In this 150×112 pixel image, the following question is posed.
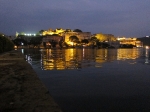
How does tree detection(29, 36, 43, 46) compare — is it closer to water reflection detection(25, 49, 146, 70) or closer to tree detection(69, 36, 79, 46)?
tree detection(69, 36, 79, 46)

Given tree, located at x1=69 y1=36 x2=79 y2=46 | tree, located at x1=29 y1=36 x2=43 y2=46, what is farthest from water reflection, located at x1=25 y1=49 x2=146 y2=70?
tree, located at x1=69 y1=36 x2=79 y2=46

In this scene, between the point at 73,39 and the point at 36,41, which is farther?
the point at 73,39

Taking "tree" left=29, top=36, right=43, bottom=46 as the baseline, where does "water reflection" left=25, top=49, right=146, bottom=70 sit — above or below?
below

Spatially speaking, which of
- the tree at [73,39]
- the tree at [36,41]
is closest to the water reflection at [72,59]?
the tree at [36,41]

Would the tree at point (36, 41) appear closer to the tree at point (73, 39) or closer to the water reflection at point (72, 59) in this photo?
the tree at point (73, 39)

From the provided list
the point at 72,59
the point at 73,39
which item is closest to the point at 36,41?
the point at 73,39

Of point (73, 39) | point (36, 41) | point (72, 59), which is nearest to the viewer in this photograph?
point (72, 59)

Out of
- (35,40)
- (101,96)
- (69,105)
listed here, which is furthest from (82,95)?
(35,40)

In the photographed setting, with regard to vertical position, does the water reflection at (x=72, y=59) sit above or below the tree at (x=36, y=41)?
below

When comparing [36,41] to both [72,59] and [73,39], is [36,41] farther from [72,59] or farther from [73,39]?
[72,59]

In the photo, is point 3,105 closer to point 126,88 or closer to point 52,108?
point 52,108

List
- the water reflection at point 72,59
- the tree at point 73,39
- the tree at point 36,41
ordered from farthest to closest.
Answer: the tree at point 73,39 → the tree at point 36,41 → the water reflection at point 72,59

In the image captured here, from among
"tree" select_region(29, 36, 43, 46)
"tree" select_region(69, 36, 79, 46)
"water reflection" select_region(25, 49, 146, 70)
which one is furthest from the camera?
"tree" select_region(69, 36, 79, 46)

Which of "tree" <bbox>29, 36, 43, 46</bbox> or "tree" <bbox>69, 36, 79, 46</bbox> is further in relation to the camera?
"tree" <bbox>69, 36, 79, 46</bbox>
